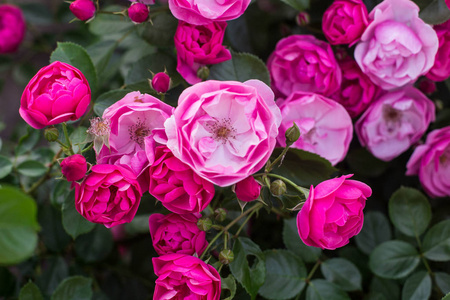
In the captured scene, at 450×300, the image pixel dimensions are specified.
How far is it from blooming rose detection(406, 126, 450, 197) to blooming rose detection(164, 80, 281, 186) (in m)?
0.38

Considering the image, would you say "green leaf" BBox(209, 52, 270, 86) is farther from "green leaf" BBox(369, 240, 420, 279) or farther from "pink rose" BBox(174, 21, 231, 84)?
"green leaf" BBox(369, 240, 420, 279)

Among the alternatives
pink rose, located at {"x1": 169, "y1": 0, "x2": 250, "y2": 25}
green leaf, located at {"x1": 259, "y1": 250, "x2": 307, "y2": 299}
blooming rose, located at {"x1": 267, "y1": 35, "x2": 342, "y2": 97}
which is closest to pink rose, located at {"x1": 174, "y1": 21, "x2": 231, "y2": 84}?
pink rose, located at {"x1": 169, "y1": 0, "x2": 250, "y2": 25}

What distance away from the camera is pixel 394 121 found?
0.82 metres

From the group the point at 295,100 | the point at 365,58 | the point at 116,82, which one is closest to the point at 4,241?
the point at 295,100

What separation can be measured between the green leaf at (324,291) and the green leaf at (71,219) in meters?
0.40

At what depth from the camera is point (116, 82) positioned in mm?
1132

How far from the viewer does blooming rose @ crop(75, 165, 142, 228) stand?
539 millimetres

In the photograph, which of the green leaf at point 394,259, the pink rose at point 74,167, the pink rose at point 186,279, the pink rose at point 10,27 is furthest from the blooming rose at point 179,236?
the pink rose at point 10,27

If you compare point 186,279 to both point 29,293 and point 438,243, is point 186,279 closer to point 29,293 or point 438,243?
point 29,293

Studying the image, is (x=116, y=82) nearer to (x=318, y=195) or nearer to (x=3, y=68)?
(x=3, y=68)

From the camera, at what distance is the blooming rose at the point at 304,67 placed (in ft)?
2.44

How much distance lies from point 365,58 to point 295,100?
0.45 feet

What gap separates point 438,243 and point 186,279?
495 millimetres

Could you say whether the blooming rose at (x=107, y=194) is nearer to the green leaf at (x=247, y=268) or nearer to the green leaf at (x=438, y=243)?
the green leaf at (x=247, y=268)
